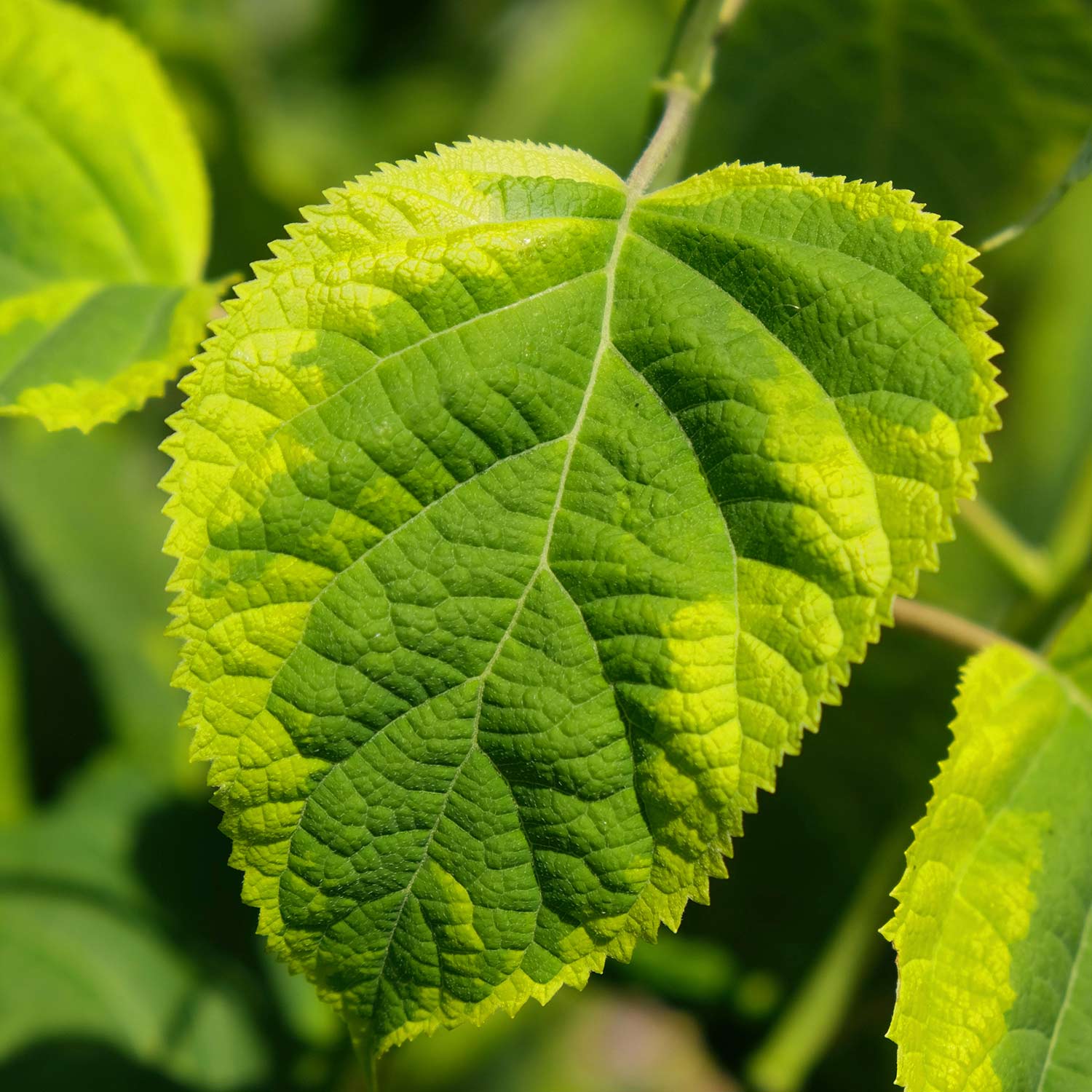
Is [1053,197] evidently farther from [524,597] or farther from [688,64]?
[524,597]

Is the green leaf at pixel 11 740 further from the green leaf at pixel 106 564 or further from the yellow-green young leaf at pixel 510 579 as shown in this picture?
the yellow-green young leaf at pixel 510 579

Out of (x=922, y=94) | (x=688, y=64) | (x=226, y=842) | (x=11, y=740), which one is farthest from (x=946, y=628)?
(x=11, y=740)

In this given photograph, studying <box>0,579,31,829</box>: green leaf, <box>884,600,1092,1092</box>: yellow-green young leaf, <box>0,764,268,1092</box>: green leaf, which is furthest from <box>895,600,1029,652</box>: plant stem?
<box>0,579,31,829</box>: green leaf

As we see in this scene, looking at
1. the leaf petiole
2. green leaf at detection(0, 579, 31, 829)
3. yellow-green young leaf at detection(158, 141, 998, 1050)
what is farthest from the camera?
green leaf at detection(0, 579, 31, 829)

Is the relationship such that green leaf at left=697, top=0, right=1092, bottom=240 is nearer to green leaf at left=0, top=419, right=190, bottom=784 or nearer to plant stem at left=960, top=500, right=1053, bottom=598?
plant stem at left=960, top=500, right=1053, bottom=598

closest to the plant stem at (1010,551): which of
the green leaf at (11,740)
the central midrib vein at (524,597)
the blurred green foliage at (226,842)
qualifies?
the blurred green foliage at (226,842)

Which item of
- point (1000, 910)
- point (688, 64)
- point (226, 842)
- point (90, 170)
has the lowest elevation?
point (226, 842)
